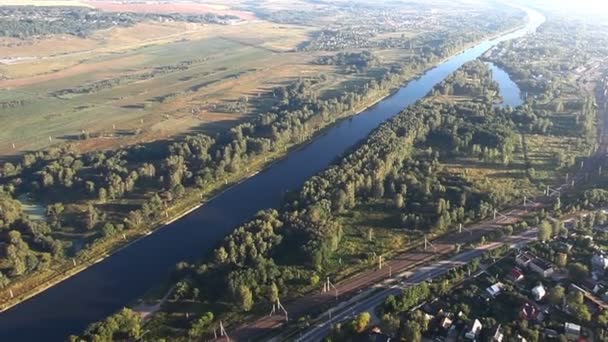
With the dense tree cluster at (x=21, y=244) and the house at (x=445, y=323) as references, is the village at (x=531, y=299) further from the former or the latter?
the dense tree cluster at (x=21, y=244)

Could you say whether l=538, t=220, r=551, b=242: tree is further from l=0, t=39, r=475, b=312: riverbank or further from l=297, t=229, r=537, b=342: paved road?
l=0, t=39, r=475, b=312: riverbank

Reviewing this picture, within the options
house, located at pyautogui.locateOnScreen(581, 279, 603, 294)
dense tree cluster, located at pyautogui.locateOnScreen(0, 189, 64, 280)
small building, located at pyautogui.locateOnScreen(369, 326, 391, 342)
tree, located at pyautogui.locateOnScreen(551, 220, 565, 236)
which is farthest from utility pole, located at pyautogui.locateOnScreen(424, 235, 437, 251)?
dense tree cluster, located at pyautogui.locateOnScreen(0, 189, 64, 280)

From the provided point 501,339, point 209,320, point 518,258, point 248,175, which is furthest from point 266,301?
point 248,175

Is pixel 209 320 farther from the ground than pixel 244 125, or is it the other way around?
pixel 244 125

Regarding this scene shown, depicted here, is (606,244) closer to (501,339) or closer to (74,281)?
(501,339)

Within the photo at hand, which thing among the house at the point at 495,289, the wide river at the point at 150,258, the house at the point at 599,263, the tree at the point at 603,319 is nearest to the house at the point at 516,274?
the house at the point at 495,289
